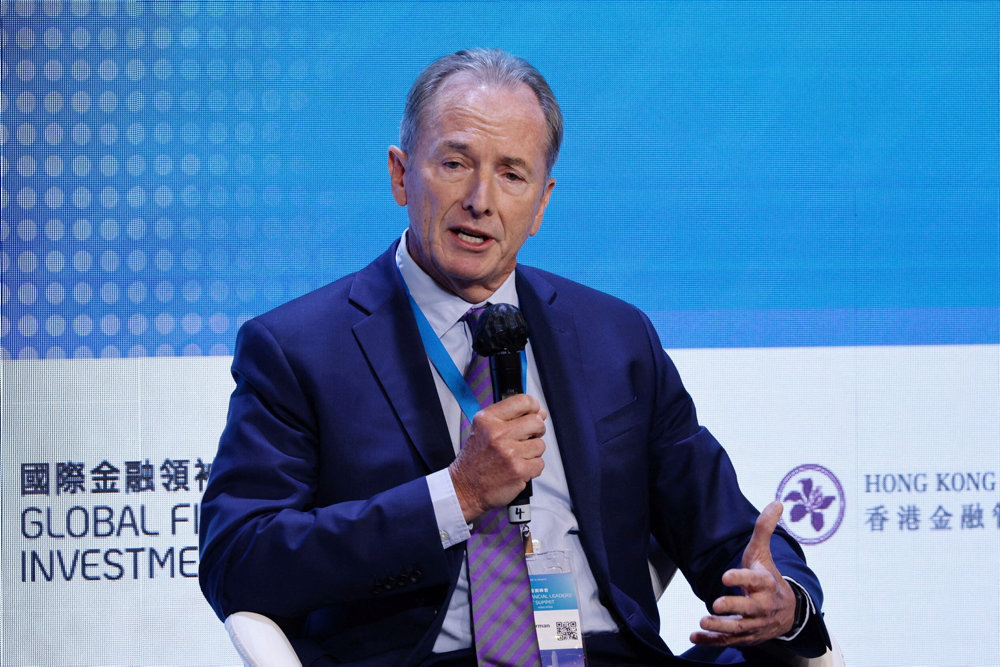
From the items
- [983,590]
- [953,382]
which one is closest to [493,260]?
[953,382]

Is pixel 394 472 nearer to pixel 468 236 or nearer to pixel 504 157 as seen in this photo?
pixel 468 236

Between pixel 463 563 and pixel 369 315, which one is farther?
pixel 369 315

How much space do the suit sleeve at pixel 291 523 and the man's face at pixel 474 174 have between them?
40 cm

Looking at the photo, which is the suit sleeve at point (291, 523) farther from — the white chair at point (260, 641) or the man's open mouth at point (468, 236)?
the man's open mouth at point (468, 236)

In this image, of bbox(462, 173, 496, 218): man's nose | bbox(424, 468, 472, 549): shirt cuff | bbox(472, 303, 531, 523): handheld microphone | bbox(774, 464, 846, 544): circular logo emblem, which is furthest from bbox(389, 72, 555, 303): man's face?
bbox(774, 464, 846, 544): circular logo emblem

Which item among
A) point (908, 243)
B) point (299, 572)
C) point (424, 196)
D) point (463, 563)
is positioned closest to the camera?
point (299, 572)

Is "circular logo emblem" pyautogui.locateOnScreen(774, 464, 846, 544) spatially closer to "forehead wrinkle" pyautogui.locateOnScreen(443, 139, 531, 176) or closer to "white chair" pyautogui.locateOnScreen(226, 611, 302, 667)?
"forehead wrinkle" pyautogui.locateOnScreen(443, 139, 531, 176)

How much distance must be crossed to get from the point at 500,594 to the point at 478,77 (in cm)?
103

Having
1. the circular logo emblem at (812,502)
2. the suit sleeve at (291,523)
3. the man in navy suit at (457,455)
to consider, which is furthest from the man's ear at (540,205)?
the circular logo emblem at (812,502)

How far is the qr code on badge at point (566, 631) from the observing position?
187cm

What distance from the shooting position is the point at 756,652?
80.4 inches

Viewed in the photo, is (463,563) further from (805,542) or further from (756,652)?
(805,542)

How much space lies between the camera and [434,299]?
2148 mm

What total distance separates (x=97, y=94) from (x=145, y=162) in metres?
0.26
